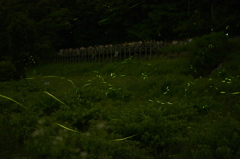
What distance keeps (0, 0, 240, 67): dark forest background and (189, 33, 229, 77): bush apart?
183 inches

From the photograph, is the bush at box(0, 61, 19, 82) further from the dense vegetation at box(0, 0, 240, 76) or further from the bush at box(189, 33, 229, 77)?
the bush at box(189, 33, 229, 77)

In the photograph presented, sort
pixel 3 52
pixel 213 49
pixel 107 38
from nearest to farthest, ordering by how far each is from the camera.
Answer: pixel 213 49 → pixel 3 52 → pixel 107 38

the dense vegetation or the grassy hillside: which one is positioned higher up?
the dense vegetation

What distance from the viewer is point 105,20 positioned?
26.2 metres

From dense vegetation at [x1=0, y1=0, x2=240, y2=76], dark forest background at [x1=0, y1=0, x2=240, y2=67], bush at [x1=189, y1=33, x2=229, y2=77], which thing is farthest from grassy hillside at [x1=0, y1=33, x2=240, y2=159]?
dark forest background at [x1=0, y1=0, x2=240, y2=67]

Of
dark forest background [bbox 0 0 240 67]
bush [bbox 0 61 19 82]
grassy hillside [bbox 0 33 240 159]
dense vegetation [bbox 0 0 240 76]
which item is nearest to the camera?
grassy hillside [bbox 0 33 240 159]

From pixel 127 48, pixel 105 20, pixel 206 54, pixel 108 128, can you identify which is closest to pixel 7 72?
pixel 108 128

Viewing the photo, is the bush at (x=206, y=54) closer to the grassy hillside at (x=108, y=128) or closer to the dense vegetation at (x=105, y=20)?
the grassy hillside at (x=108, y=128)

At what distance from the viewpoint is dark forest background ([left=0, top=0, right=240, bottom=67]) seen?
15809 millimetres

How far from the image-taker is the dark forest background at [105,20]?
15809mm

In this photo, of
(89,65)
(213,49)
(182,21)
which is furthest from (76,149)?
(182,21)

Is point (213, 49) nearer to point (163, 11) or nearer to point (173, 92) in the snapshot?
point (173, 92)

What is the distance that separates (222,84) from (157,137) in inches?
236

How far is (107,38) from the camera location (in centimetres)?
3170
